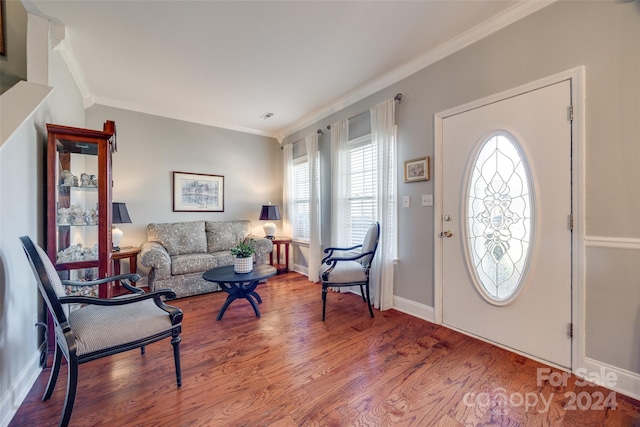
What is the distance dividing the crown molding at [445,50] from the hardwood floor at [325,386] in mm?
2657

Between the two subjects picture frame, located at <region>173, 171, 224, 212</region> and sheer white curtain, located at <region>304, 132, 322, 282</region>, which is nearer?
sheer white curtain, located at <region>304, 132, 322, 282</region>

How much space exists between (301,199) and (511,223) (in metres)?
3.22

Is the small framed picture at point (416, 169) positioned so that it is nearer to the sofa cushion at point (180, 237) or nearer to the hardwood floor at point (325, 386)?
the hardwood floor at point (325, 386)

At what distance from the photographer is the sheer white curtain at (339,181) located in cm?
354

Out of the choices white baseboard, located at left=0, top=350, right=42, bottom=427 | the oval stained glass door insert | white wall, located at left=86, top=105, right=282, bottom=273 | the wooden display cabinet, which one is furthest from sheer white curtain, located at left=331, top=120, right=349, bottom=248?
white baseboard, located at left=0, top=350, right=42, bottom=427

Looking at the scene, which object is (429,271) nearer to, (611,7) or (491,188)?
(491,188)

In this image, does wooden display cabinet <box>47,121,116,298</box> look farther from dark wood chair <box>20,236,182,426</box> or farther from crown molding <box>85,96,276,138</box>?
crown molding <box>85,96,276,138</box>

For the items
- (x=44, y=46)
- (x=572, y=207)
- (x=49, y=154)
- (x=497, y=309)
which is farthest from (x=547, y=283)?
(x=44, y=46)

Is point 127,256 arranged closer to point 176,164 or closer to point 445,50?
point 176,164

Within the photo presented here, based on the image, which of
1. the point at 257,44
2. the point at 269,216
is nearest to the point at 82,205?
the point at 257,44

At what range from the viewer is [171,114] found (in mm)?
4051

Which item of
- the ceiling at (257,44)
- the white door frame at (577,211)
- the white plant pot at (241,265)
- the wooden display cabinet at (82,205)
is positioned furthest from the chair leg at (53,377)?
the white door frame at (577,211)

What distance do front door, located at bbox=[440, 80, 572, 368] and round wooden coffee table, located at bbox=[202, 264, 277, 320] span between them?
1.91 m

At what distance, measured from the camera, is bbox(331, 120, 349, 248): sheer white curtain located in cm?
354
